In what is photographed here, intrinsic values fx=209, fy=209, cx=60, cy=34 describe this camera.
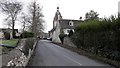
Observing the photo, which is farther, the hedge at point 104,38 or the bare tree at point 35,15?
the bare tree at point 35,15

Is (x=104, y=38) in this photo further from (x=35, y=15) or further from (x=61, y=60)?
(x=35, y=15)

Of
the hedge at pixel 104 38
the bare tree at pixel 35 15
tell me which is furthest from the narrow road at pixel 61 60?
the bare tree at pixel 35 15

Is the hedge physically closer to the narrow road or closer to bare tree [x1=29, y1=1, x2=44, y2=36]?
the narrow road

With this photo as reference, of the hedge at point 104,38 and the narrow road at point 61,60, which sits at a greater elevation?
the hedge at point 104,38

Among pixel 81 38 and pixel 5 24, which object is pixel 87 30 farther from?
pixel 5 24

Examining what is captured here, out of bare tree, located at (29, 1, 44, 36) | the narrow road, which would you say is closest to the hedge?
the narrow road

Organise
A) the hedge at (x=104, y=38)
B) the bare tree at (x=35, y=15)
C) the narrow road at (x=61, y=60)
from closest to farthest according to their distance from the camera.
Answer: the narrow road at (x=61, y=60), the hedge at (x=104, y=38), the bare tree at (x=35, y=15)

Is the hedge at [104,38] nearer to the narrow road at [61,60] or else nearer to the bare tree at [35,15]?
the narrow road at [61,60]

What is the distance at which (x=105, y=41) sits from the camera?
19.9 m

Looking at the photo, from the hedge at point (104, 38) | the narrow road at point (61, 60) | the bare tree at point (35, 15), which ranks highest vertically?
the bare tree at point (35, 15)

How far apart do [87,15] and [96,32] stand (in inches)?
2169

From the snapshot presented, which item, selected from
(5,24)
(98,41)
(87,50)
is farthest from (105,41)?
(5,24)

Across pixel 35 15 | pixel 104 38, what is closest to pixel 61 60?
pixel 104 38

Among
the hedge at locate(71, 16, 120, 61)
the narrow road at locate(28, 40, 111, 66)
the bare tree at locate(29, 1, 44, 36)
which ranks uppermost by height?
the bare tree at locate(29, 1, 44, 36)
